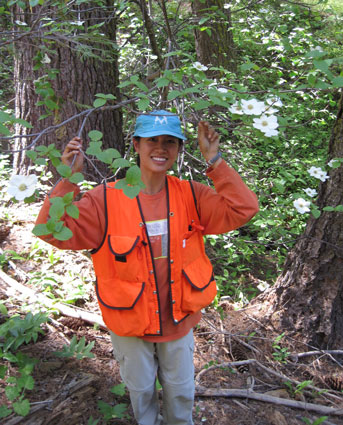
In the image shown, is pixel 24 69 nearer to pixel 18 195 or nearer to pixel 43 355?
pixel 43 355

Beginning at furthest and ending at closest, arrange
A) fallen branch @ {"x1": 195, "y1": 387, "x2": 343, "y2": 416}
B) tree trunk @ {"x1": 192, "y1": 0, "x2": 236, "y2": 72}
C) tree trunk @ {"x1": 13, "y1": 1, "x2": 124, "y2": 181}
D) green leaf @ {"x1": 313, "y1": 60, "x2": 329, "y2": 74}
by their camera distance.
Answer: tree trunk @ {"x1": 192, "y1": 0, "x2": 236, "y2": 72} < tree trunk @ {"x1": 13, "y1": 1, "x2": 124, "y2": 181} < fallen branch @ {"x1": 195, "y1": 387, "x2": 343, "y2": 416} < green leaf @ {"x1": 313, "y1": 60, "x2": 329, "y2": 74}

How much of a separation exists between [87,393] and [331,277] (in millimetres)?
2019

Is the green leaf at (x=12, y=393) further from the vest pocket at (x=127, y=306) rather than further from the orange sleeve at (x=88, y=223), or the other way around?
the orange sleeve at (x=88, y=223)

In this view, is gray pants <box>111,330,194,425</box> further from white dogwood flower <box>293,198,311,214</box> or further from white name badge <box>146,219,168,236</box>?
white dogwood flower <box>293,198,311,214</box>

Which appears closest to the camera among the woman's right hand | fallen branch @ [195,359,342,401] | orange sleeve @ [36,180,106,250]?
the woman's right hand

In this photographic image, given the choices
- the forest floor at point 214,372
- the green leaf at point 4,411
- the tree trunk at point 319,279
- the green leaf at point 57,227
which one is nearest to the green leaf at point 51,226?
the green leaf at point 57,227

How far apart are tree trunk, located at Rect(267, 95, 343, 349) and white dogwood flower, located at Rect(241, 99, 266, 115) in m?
1.40

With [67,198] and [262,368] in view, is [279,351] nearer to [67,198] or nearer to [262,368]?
[262,368]

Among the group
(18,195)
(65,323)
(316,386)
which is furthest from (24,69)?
(316,386)

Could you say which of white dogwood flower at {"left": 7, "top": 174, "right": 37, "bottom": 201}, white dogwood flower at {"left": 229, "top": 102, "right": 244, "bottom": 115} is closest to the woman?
white dogwood flower at {"left": 229, "top": 102, "right": 244, "bottom": 115}

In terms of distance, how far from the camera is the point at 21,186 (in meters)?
1.28

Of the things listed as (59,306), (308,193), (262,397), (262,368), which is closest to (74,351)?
(59,306)

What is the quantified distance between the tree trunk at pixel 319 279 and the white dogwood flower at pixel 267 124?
4.56 ft

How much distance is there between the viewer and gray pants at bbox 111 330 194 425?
1934 millimetres
